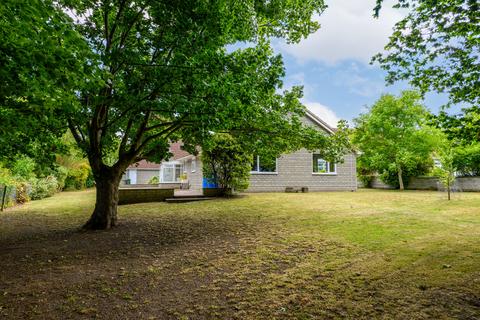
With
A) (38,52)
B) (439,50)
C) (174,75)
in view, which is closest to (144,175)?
(174,75)

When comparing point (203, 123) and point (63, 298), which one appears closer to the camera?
point (63, 298)

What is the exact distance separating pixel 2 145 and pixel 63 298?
602cm

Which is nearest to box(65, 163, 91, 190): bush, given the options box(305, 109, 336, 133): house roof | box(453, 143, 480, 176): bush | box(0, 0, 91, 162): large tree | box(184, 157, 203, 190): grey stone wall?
box(184, 157, 203, 190): grey stone wall

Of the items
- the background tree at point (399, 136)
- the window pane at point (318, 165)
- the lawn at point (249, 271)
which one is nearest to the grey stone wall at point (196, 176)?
the window pane at point (318, 165)

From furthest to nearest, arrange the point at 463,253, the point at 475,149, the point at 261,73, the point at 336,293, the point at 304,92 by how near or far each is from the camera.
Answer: the point at 475,149
the point at 304,92
the point at 261,73
the point at 463,253
the point at 336,293

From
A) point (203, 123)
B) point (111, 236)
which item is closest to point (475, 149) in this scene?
point (203, 123)

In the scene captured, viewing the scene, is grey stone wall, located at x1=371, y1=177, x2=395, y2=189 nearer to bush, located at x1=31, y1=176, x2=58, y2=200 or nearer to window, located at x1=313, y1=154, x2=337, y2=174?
window, located at x1=313, y1=154, x2=337, y2=174

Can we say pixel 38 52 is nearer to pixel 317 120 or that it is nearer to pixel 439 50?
pixel 439 50

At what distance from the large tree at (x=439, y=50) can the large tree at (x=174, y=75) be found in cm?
275

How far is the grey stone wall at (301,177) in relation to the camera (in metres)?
21.7

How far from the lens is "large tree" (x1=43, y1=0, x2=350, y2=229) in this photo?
625cm

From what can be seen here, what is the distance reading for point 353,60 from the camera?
29281 mm

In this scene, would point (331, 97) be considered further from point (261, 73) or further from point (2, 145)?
point (2, 145)

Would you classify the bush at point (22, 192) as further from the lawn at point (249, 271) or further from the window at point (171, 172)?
the window at point (171, 172)
